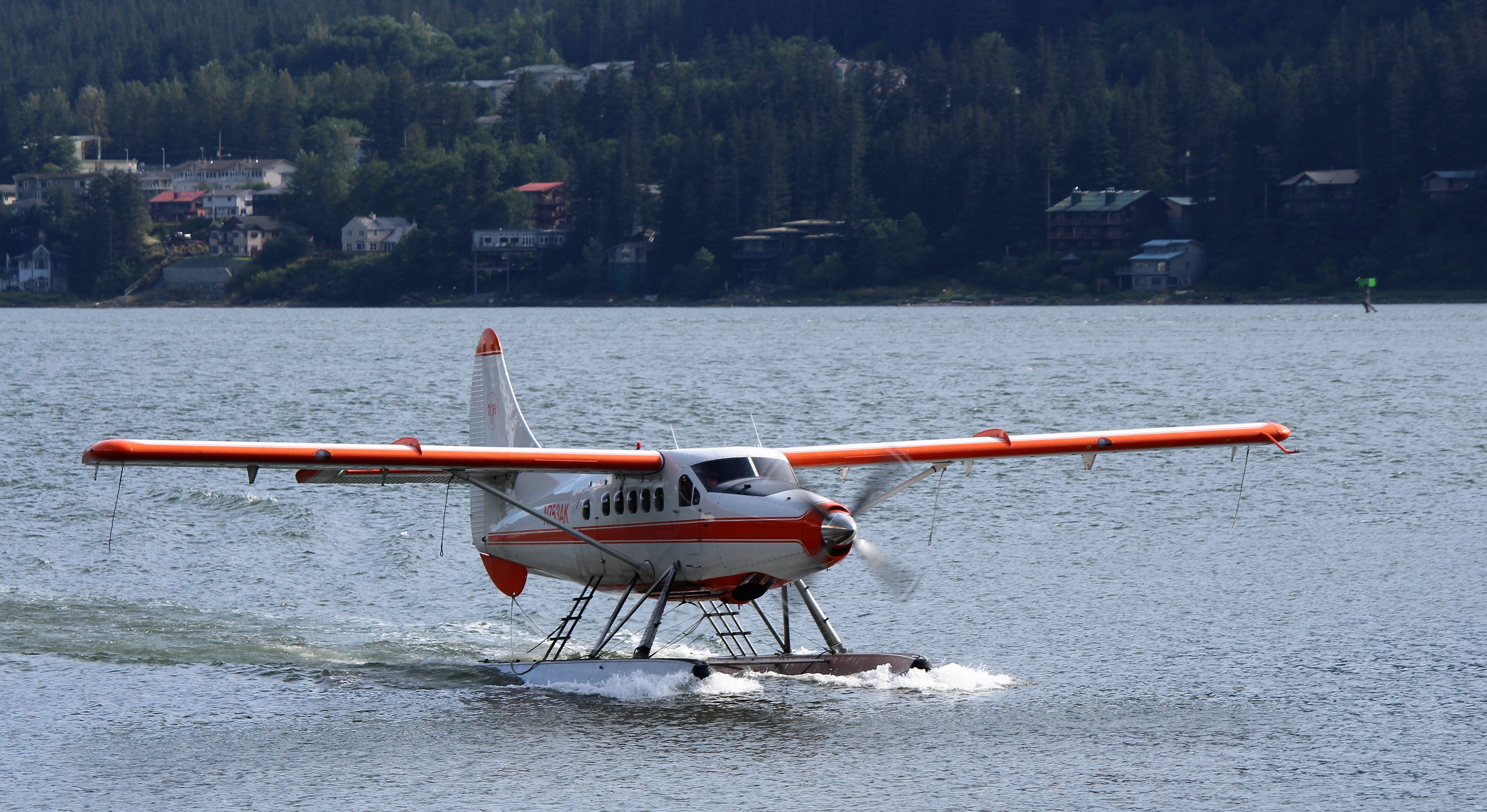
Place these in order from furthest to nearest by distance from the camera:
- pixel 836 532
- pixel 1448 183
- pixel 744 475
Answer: pixel 1448 183, pixel 744 475, pixel 836 532

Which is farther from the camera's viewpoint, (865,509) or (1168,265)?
(1168,265)

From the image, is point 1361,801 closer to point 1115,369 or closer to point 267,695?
point 267,695

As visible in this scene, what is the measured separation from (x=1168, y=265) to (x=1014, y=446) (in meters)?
127

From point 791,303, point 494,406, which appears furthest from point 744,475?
point 791,303

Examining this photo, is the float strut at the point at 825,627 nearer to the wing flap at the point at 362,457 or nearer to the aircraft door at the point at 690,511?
the aircraft door at the point at 690,511

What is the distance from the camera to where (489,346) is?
61.6ft

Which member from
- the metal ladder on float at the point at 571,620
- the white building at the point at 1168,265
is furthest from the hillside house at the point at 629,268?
the metal ladder on float at the point at 571,620

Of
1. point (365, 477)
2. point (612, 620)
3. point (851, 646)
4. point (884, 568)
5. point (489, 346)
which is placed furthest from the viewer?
point (489, 346)

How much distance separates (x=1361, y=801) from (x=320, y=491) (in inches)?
959

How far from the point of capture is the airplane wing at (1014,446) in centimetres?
1596

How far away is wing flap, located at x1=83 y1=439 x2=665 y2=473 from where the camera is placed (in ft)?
43.3

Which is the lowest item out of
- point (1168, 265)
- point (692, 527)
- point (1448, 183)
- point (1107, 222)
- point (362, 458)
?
point (692, 527)

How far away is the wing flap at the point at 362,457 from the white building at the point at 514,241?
165696 millimetres

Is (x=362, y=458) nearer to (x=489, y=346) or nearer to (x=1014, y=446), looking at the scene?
(x=489, y=346)
